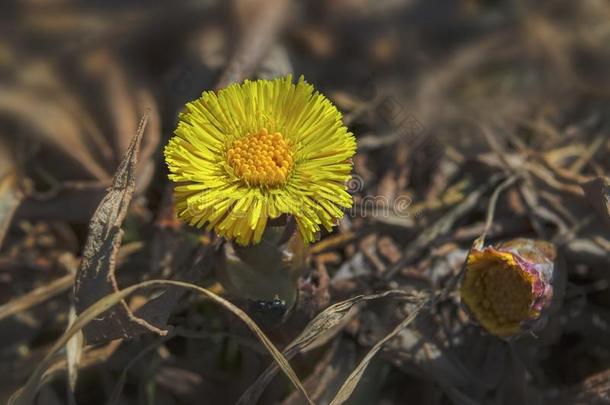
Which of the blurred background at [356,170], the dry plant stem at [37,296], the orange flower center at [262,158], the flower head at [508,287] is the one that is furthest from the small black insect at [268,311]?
the dry plant stem at [37,296]

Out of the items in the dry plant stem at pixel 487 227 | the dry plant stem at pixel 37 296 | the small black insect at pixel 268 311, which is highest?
the dry plant stem at pixel 37 296

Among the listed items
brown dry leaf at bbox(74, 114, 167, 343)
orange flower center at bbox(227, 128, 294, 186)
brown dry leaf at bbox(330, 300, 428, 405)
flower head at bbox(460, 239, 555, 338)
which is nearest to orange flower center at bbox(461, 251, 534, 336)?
flower head at bbox(460, 239, 555, 338)

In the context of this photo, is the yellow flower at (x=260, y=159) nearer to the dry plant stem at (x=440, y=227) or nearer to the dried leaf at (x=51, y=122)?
the dry plant stem at (x=440, y=227)

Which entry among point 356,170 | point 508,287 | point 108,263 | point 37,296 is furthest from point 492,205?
point 37,296

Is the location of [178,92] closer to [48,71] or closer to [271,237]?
[48,71]

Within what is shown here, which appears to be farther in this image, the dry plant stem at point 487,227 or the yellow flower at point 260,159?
the dry plant stem at point 487,227

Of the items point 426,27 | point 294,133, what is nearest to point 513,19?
point 426,27

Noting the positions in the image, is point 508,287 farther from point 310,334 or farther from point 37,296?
point 37,296
